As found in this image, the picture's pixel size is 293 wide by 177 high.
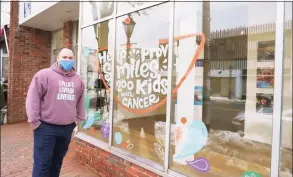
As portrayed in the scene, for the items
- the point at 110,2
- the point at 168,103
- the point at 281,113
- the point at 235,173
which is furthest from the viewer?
the point at 110,2

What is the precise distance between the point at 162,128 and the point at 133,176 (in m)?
0.73

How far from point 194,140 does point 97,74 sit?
212cm

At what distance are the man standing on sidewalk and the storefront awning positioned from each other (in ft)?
12.1

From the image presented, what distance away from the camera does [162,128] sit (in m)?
3.29

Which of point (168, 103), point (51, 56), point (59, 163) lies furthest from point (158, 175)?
point (51, 56)

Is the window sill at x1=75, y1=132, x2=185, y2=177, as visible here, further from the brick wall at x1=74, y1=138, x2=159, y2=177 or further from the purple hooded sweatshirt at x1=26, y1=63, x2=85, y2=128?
the purple hooded sweatshirt at x1=26, y1=63, x2=85, y2=128

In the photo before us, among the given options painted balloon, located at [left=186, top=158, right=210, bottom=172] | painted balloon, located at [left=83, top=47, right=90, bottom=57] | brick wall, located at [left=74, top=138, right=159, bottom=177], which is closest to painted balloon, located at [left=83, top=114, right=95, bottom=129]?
brick wall, located at [left=74, top=138, right=159, bottom=177]

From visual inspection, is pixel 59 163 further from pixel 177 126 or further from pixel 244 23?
pixel 244 23

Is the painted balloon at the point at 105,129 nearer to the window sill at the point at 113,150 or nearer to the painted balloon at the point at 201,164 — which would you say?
the window sill at the point at 113,150

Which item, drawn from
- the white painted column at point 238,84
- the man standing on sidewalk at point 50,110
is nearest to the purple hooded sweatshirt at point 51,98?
the man standing on sidewalk at point 50,110

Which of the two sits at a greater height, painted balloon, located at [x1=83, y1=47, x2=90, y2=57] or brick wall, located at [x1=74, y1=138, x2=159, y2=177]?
painted balloon, located at [x1=83, y1=47, x2=90, y2=57]

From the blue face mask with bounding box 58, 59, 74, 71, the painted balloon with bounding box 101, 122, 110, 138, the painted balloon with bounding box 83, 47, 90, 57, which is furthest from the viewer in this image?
the painted balloon with bounding box 83, 47, 90, 57

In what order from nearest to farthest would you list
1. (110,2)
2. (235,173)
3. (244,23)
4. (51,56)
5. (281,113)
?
(281,113)
(235,173)
(244,23)
(110,2)
(51,56)

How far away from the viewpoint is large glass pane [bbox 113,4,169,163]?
331 centimetres
